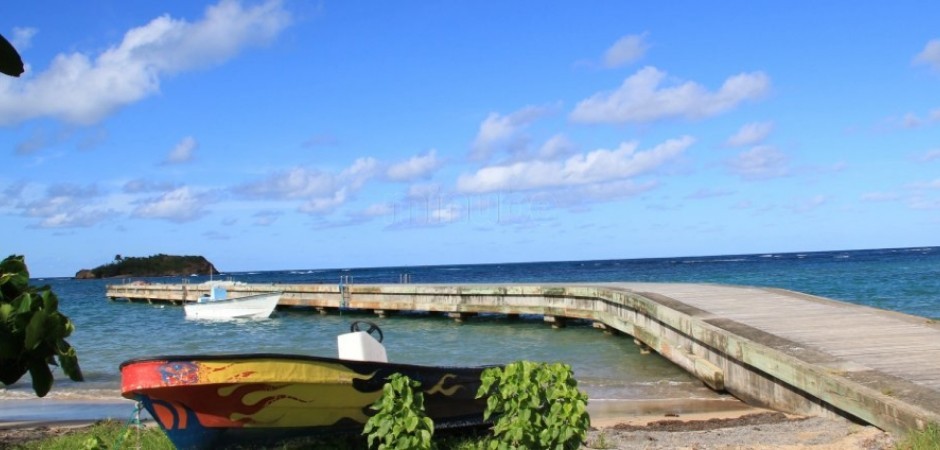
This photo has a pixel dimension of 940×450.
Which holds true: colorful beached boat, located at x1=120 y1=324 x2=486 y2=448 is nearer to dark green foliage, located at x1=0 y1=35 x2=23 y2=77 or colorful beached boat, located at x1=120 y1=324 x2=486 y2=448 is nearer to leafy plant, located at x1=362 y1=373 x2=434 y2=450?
leafy plant, located at x1=362 y1=373 x2=434 y2=450

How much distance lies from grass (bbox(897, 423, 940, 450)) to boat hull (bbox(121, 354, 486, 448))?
4162mm

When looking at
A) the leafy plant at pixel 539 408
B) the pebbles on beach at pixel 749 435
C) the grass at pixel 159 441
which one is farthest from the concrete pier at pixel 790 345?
the grass at pixel 159 441

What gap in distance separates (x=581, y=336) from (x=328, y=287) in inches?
658

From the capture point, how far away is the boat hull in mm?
6977

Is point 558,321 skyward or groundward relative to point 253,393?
groundward

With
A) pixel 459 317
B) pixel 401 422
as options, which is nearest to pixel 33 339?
pixel 401 422

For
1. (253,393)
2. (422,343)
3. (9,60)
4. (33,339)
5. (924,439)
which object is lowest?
(422,343)

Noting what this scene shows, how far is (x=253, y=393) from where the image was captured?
7125 millimetres

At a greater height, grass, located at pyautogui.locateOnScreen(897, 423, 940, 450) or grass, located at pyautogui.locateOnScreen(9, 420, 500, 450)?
grass, located at pyautogui.locateOnScreen(897, 423, 940, 450)

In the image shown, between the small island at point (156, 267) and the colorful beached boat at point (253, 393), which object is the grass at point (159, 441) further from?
the small island at point (156, 267)

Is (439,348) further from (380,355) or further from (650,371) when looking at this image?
(380,355)

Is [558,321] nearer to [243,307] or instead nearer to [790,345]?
[243,307]

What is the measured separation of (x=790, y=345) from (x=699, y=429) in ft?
6.55

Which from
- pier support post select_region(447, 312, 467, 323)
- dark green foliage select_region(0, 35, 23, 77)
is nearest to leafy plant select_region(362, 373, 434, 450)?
dark green foliage select_region(0, 35, 23, 77)
